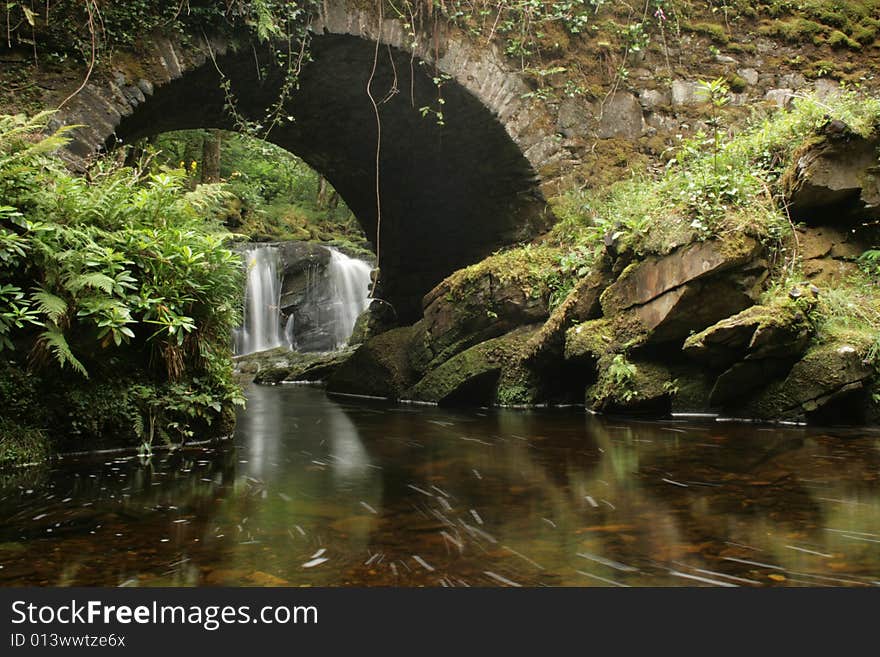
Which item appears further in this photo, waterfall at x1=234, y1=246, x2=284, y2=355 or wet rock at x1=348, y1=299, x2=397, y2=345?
waterfall at x1=234, y1=246, x2=284, y2=355

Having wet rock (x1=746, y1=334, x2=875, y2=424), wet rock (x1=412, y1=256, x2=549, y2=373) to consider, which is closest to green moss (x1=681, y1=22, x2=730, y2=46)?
wet rock (x1=412, y1=256, x2=549, y2=373)

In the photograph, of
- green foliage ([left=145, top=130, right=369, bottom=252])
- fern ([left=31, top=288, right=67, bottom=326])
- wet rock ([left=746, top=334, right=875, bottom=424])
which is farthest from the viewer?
green foliage ([left=145, top=130, right=369, bottom=252])

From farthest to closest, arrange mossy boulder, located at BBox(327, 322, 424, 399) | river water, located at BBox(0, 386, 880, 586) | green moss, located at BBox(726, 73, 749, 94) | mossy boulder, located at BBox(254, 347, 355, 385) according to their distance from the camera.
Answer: mossy boulder, located at BBox(254, 347, 355, 385) < green moss, located at BBox(726, 73, 749, 94) < mossy boulder, located at BBox(327, 322, 424, 399) < river water, located at BBox(0, 386, 880, 586)

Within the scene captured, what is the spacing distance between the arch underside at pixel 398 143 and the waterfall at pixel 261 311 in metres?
4.41

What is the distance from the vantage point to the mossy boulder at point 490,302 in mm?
8312

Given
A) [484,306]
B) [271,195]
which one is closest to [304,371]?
[484,306]

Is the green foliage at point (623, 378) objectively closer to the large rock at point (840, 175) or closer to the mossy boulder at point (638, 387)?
the mossy boulder at point (638, 387)

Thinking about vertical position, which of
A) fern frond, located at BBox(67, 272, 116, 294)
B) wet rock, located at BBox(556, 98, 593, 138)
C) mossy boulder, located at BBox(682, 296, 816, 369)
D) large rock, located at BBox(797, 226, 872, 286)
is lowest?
mossy boulder, located at BBox(682, 296, 816, 369)

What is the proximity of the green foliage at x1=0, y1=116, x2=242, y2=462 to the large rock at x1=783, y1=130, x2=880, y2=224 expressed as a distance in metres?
5.40

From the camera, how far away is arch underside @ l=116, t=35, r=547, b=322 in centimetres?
842

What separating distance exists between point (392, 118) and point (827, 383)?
22.4ft

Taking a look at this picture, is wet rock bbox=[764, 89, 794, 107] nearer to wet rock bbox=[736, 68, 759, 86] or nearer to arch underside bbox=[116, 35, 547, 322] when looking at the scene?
wet rock bbox=[736, 68, 759, 86]

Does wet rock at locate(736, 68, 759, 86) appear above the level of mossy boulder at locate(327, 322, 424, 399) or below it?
above

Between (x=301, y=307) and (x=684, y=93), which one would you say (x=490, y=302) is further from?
(x=301, y=307)
